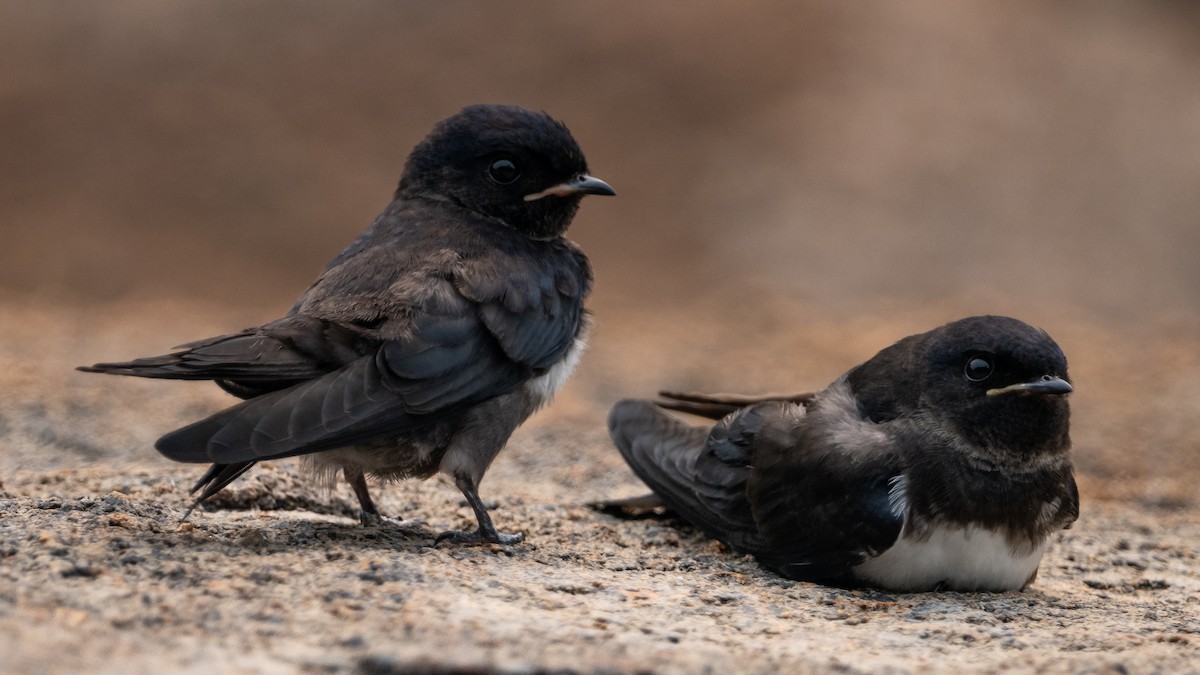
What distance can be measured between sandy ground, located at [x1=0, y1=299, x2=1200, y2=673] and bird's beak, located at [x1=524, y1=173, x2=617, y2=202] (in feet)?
4.76

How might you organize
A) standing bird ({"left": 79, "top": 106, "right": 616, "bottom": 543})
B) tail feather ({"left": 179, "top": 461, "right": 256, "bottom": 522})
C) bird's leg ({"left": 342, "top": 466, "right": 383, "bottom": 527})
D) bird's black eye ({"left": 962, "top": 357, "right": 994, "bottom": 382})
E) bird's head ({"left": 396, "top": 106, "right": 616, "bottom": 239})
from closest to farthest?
standing bird ({"left": 79, "top": 106, "right": 616, "bottom": 543})
tail feather ({"left": 179, "top": 461, "right": 256, "bottom": 522})
bird's black eye ({"left": 962, "top": 357, "right": 994, "bottom": 382})
bird's leg ({"left": 342, "top": 466, "right": 383, "bottom": 527})
bird's head ({"left": 396, "top": 106, "right": 616, "bottom": 239})

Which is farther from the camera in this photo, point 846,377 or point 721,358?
point 721,358

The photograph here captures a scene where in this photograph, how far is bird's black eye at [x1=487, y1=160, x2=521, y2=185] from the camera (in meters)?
6.29

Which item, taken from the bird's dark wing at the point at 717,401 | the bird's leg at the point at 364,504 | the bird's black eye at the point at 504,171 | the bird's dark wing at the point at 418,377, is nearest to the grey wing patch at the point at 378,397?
the bird's dark wing at the point at 418,377

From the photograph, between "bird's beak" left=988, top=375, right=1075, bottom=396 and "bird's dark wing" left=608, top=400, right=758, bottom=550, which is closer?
"bird's beak" left=988, top=375, right=1075, bottom=396

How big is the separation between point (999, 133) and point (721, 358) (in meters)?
7.89

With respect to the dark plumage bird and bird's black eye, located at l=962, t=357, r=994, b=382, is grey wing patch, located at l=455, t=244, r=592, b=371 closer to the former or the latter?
the dark plumage bird

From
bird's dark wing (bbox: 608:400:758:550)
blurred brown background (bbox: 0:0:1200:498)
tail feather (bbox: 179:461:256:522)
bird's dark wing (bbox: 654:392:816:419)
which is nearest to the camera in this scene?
tail feather (bbox: 179:461:256:522)

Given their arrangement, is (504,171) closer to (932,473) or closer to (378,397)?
(378,397)

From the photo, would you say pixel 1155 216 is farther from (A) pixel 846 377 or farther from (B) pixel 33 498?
(B) pixel 33 498

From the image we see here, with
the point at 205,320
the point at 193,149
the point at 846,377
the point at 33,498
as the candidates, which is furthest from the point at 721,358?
the point at 193,149

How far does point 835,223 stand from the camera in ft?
56.9

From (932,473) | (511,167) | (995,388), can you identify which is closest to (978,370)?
(995,388)

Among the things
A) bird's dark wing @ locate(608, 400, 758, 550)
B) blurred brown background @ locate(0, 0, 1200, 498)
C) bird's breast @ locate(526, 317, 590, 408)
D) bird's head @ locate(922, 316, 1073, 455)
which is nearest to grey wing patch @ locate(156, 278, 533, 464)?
bird's breast @ locate(526, 317, 590, 408)
